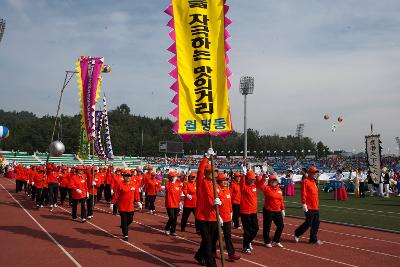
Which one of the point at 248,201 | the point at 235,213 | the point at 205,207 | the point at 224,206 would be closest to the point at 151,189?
the point at 235,213

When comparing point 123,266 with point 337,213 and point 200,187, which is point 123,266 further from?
point 337,213

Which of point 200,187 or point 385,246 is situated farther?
point 385,246

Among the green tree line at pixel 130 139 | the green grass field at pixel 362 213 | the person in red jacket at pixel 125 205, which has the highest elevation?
the green tree line at pixel 130 139

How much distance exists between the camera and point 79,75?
1566 cm

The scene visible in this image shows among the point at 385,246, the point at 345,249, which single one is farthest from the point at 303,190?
the point at 385,246

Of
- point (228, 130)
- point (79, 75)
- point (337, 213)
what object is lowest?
point (337, 213)

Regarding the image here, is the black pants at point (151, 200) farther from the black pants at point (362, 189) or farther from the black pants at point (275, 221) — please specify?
the black pants at point (362, 189)

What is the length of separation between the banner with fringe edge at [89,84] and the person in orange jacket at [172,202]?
4.88 m

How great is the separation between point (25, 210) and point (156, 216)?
5839 millimetres

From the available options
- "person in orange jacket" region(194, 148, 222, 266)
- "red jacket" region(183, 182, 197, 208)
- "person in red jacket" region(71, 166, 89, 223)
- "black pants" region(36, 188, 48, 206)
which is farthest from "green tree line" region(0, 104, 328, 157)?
"person in orange jacket" region(194, 148, 222, 266)

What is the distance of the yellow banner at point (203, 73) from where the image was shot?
653 cm

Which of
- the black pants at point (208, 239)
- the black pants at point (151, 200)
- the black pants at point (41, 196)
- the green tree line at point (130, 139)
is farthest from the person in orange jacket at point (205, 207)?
the green tree line at point (130, 139)

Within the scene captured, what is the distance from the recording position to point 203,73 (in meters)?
6.51

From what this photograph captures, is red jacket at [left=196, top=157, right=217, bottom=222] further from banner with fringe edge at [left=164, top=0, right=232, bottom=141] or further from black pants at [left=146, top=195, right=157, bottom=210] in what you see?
black pants at [left=146, top=195, right=157, bottom=210]
